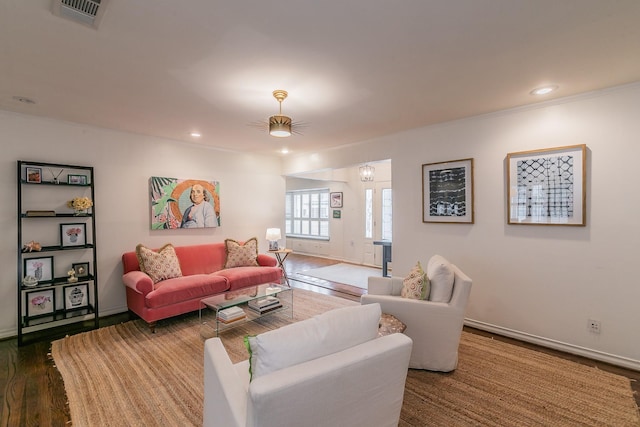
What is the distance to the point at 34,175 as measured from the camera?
3.30 m

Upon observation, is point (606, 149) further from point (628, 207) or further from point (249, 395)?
point (249, 395)

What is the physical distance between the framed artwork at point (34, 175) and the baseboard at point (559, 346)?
17.8 ft

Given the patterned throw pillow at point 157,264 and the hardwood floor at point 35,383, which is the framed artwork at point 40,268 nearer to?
the hardwood floor at point 35,383

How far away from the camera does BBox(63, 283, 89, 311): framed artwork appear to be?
11.5 ft

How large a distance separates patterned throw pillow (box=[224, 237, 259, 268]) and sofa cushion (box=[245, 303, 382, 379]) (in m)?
3.45

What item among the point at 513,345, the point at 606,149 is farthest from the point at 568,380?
the point at 606,149

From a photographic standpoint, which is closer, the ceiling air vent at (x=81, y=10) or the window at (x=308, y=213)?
the ceiling air vent at (x=81, y=10)

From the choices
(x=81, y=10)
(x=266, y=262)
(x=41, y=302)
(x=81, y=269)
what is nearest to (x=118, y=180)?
(x=81, y=269)

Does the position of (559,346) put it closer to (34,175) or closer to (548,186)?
(548,186)

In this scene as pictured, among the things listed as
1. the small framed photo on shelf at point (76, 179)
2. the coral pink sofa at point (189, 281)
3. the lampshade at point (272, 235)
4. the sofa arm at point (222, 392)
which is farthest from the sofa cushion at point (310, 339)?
the lampshade at point (272, 235)

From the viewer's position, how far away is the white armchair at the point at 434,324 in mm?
2385

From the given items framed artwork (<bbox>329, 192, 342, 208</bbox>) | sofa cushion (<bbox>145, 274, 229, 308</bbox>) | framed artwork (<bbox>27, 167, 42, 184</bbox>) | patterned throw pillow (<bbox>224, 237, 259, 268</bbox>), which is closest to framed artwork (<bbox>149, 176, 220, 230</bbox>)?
patterned throw pillow (<bbox>224, 237, 259, 268</bbox>)

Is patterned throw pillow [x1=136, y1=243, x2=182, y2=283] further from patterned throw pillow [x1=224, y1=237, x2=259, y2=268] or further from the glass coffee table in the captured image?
patterned throw pillow [x1=224, y1=237, x2=259, y2=268]

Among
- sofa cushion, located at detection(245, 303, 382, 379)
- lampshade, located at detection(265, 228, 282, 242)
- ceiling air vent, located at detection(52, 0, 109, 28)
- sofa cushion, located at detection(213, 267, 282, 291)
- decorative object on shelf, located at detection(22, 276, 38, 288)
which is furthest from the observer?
lampshade, located at detection(265, 228, 282, 242)
